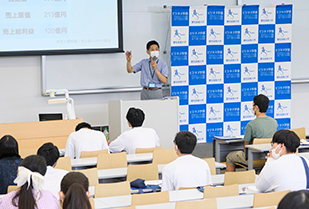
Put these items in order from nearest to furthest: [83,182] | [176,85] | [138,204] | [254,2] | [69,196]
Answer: [69,196], [83,182], [138,204], [176,85], [254,2]

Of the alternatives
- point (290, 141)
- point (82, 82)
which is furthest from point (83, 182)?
point (82, 82)

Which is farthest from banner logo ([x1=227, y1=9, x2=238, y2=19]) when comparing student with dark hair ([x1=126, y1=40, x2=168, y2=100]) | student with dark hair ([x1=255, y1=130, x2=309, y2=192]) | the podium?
student with dark hair ([x1=255, y1=130, x2=309, y2=192])

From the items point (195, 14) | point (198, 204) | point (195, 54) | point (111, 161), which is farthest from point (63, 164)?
point (195, 14)

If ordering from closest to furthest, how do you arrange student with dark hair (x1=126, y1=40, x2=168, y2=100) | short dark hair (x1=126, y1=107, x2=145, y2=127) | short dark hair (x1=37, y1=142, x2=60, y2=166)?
1. short dark hair (x1=37, y1=142, x2=60, y2=166)
2. short dark hair (x1=126, y1=107, x2=145, y2=127)
3. student with dark hair (x1=126, y1=40, x2=168, y2=100)

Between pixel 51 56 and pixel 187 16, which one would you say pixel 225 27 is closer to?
pixel 187 16

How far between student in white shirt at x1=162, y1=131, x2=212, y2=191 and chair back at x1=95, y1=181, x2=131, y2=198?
1.17ft

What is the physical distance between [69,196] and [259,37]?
685 cm

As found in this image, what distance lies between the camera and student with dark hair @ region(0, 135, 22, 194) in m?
3.41

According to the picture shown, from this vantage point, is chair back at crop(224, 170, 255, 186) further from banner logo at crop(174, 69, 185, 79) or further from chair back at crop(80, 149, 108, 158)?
banner logo at crop(174, 69, 185, 79)

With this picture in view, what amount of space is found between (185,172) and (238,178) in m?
0.54

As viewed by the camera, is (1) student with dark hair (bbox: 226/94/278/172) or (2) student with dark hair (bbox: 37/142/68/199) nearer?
(2) student with dark hair (bbox: 37/142/68/199)

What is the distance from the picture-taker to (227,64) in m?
7.98

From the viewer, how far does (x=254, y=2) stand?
837 centimetres

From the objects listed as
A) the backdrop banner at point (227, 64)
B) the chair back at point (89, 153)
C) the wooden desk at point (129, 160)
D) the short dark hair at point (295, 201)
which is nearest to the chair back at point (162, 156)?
the wooden desk at point (129, 160)
